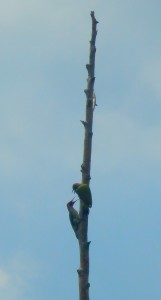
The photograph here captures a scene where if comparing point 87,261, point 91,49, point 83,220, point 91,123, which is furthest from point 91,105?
point 87,261

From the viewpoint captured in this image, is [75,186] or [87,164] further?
[75,186]

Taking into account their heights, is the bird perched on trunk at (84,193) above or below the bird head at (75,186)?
below

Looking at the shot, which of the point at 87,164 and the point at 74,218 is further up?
the point at 87,164

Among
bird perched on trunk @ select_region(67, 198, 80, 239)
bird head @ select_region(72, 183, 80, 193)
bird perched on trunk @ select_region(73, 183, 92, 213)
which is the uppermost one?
bird head @ select_region(72, 183, 80, 193)

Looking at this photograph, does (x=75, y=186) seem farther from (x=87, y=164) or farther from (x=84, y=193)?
(x=87, y=164)

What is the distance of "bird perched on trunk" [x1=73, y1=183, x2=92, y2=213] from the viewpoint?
7816 millimetres

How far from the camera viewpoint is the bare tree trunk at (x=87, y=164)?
7155 millimetres

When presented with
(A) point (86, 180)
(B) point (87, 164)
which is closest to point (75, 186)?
(A) point (86, 180)

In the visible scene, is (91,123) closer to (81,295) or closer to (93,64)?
(93,64)

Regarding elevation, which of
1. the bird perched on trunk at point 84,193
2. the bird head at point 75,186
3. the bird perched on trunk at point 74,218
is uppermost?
the bird head at point 75,186

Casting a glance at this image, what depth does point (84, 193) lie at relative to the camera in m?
7.83

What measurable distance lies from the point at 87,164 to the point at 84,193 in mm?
351

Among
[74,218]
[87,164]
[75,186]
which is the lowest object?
[74,218]

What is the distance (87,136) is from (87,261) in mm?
1561
